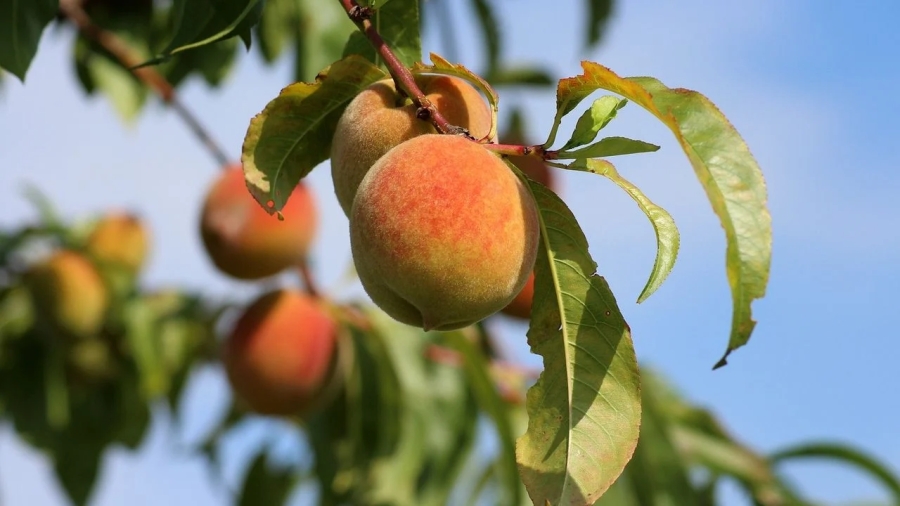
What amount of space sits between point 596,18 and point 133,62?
0.99 m

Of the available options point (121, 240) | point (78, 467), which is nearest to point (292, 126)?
point (78, 467)

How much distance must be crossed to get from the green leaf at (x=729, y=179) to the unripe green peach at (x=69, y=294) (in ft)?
6.90

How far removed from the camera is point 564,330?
103 centimetres

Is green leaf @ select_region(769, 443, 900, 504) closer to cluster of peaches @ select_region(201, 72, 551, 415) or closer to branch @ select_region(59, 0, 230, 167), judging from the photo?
branch @ select_region(59, 0, 230, 167)

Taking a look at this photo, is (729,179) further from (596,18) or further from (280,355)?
(280,355)

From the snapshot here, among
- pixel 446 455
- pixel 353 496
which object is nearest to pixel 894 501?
pixel 446 455

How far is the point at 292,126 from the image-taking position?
1.08 metres

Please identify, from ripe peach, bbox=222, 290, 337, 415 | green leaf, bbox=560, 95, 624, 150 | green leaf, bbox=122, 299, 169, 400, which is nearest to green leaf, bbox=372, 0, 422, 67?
green leaf, bbox=560, 95, 624, 150

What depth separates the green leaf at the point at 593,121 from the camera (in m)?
0.98

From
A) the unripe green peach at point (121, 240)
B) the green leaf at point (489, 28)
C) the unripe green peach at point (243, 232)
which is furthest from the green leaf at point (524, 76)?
the unripe green peach at point (121, 240)

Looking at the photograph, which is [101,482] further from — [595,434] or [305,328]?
[595,434]

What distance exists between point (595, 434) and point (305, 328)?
172 centimetres

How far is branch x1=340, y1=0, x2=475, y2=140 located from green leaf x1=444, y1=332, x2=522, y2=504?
0.91m

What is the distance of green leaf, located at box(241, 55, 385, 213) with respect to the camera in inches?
41.5
